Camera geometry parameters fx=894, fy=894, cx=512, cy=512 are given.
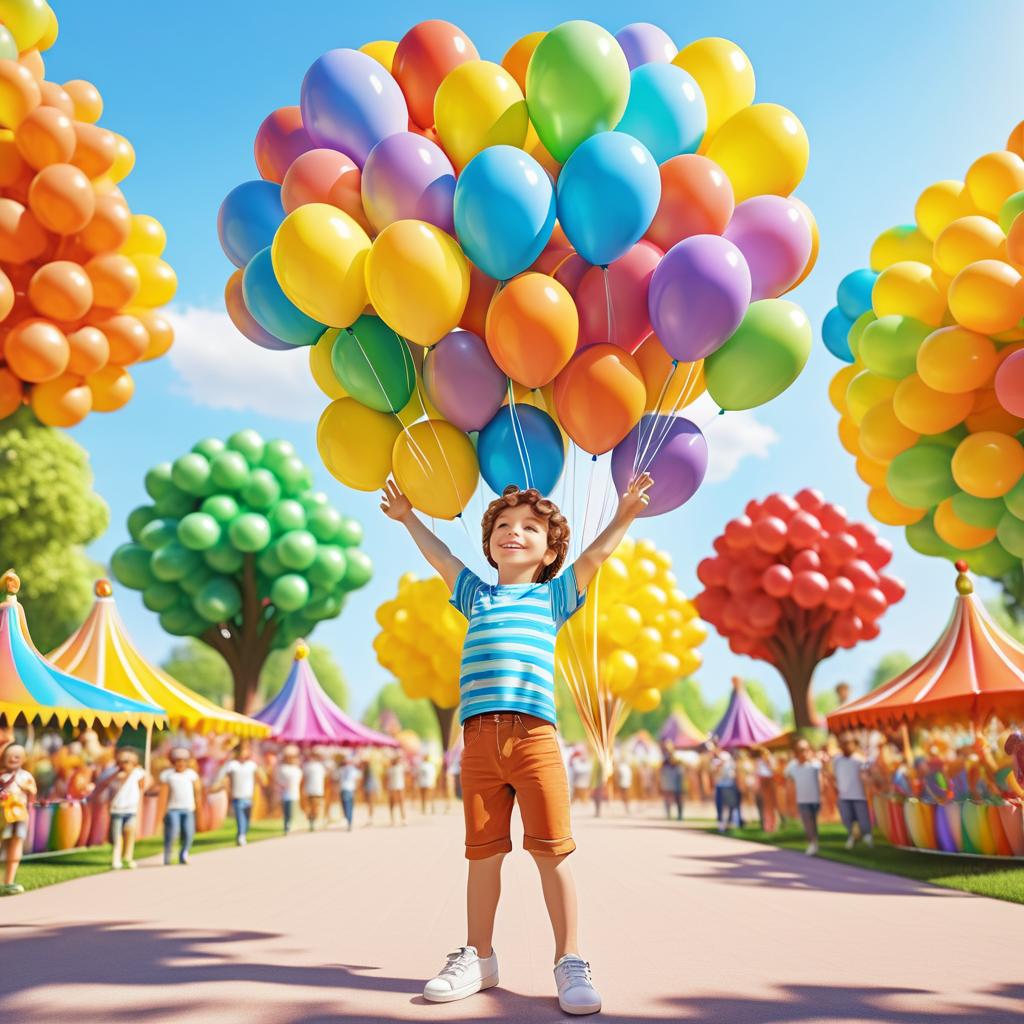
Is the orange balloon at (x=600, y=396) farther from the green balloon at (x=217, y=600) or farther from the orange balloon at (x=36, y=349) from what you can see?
the green balloon at (x=217, y=600)

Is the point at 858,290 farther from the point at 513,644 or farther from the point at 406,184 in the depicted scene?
the point at 513,644

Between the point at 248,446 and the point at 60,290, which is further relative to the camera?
the point at 248,446

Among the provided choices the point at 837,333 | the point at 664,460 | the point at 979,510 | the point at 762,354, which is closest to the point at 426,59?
the point at 762,354

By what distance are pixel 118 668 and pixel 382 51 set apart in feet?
33.0

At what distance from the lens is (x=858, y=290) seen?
11438 mm

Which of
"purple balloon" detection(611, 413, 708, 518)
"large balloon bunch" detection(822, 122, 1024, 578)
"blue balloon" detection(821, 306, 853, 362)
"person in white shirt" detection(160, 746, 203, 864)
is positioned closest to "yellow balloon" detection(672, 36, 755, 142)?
"purple balloon" detection(611, 413, 708, 518)

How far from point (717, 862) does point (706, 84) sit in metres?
8.76

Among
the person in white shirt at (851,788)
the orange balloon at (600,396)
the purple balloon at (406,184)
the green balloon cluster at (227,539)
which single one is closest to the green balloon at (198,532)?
the green balloon cluster at (227,539)

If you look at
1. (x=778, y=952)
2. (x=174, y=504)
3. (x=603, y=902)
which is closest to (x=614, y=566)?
(x=174, y=504)

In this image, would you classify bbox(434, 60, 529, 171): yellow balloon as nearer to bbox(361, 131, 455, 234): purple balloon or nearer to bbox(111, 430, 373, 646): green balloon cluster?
bbox(361, 131, 455, 234): purple balloon

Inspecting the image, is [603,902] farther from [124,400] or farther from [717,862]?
[124,400]

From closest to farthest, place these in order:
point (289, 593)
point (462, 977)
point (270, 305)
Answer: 1. point (462, 977)
2. point (270, 305)
3. point (289, 593)

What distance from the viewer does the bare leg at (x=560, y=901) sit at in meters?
3.92

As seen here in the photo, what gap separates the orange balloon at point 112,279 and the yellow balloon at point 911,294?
32.2ft
